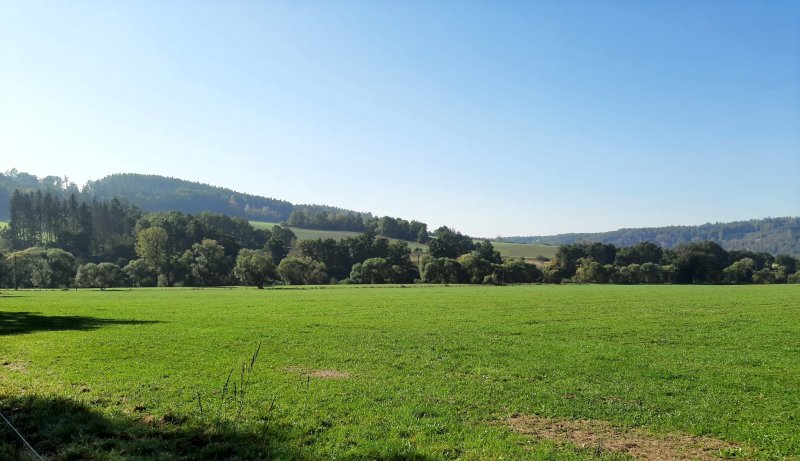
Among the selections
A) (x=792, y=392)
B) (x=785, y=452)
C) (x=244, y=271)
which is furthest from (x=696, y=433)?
(x=244, y=271)

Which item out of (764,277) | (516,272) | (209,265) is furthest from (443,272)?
(764,277)

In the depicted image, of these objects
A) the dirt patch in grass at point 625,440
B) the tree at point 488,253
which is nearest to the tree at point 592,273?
the tree at point 488,253

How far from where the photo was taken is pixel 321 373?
20.5m

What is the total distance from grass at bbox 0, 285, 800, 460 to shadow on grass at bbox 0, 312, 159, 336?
123cm

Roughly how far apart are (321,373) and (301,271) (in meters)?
139

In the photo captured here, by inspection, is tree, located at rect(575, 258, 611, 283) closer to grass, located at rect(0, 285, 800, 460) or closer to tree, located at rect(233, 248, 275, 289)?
tree, located at rect(233, 248, 275, 289)

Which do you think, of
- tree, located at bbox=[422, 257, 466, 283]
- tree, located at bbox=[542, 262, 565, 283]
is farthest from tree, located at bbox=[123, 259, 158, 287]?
tree, located at bbox=[542, 262, 565, 283]

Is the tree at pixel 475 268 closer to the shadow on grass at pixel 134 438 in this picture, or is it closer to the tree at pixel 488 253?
the tree at pixel 488 253

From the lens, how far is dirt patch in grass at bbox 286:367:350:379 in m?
19.9

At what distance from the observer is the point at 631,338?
32.1 metres

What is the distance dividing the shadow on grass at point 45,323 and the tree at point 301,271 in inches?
4202

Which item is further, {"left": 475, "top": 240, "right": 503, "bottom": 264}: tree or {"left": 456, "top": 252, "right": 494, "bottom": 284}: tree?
{"left": 475, "top": 240, "right": 503, "bottom": 264}: tree

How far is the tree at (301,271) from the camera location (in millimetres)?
153875

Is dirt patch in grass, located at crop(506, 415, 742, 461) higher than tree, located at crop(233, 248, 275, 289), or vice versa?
dirt patch in grass, located at crop(506, 415, 742, 461)
